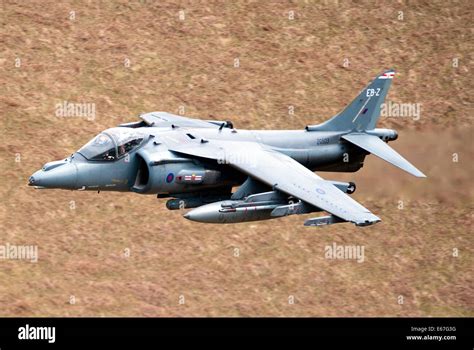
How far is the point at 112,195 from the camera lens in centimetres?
4975

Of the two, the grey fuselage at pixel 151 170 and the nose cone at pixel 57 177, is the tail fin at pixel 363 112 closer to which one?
the grey fuselage at pixel 151 170

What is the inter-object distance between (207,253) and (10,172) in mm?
8753

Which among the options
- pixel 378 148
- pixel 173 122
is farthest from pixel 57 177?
pixel 378 148

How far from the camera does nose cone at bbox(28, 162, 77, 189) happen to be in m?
38.8

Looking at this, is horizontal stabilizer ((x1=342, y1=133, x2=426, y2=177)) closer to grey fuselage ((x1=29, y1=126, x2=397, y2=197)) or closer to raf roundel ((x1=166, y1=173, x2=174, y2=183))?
grey fuselage ((x1=29, y1=126, x2=397, y2=197))

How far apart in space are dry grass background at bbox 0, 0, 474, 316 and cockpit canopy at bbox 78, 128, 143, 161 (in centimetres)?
728

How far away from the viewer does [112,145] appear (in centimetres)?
3944

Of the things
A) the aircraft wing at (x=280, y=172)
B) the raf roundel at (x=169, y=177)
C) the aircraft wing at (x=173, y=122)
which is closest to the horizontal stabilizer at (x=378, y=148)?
the aircraft wing at (x=280, y=172)

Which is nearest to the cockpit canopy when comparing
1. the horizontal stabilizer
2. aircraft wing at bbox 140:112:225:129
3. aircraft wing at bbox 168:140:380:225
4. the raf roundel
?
aircraft wing at bbox 168:140:380:225

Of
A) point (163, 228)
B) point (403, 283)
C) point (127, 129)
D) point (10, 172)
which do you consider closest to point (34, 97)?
point (10, 172)

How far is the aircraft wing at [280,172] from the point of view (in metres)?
37.6

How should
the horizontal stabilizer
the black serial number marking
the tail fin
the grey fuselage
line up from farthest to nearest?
the tail fin, the black serial number marking, the horizontal stabilizer, the grey fuselage

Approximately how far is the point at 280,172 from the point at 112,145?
215 inches

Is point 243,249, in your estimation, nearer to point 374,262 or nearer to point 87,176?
point 374,262
